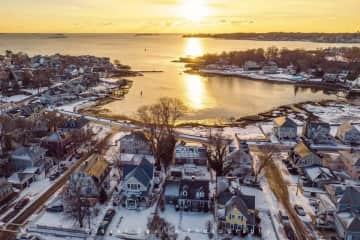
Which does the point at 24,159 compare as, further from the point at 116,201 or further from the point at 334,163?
the point at 334,163

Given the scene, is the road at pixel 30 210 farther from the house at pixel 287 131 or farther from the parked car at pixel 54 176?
the house at pixel 287 131

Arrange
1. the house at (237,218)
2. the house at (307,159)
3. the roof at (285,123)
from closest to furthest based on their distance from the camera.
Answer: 1. the house at (237,218)
2. the house at (307,159)
3. the roof at (285,123)

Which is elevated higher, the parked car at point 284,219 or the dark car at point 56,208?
the dark car at point 56,208

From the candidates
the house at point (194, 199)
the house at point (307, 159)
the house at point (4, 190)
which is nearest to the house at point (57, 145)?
the house at point (4, 190)

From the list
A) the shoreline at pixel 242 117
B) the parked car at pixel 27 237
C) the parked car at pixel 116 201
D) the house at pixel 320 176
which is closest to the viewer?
the parked car at pixel 27 237

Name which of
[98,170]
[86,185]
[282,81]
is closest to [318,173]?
[98,170]

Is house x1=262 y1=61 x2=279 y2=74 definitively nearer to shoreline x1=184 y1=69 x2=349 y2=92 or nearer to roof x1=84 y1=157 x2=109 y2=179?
shoreline x1=184 y1=69 x2=349 y2=92

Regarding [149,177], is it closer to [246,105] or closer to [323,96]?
[246,105]
